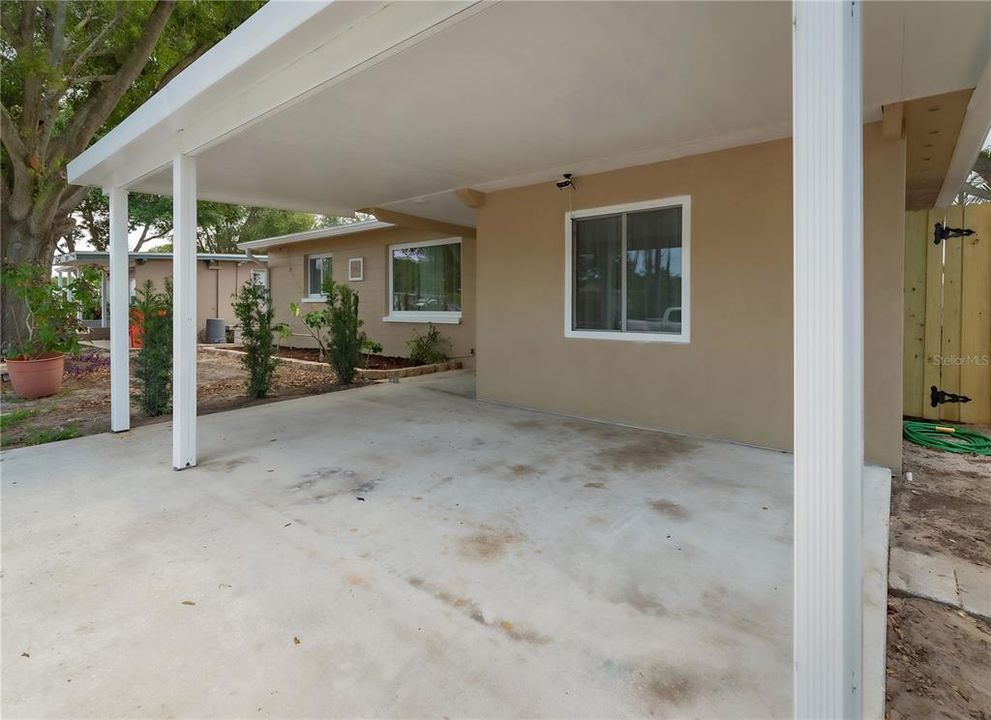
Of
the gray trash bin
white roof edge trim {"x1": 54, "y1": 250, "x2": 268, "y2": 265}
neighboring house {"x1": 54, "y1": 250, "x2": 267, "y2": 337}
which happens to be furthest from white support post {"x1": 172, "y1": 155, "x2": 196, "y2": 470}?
the gray trash bin

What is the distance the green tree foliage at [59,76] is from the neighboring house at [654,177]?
4069 mm

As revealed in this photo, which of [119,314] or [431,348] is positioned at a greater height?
[119,314]

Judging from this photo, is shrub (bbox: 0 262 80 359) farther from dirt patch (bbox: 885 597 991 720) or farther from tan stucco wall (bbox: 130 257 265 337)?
dirt patch (bbox: 885 597 991 720)

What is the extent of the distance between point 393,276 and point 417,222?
8.79ft

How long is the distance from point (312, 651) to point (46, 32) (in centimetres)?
1059

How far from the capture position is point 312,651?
189cm

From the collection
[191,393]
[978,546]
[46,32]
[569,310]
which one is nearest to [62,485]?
[191,393]

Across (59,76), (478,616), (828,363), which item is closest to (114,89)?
(59,76)

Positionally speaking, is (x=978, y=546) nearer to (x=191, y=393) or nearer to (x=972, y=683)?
(x=972, y=683)

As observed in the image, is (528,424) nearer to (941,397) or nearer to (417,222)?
(417,222)

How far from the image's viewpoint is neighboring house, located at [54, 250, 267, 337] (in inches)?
625

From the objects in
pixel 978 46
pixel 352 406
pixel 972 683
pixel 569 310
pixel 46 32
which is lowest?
pixel 972 683

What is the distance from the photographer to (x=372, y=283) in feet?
34.4

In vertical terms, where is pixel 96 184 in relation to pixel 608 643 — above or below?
above
